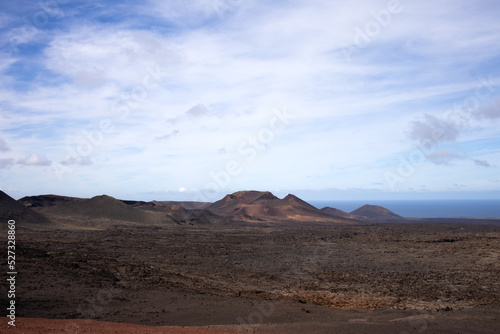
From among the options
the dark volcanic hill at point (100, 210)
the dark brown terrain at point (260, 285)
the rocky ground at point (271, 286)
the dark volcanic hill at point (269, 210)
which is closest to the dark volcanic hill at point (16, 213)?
the dark volcanic hill at point (100, 210)

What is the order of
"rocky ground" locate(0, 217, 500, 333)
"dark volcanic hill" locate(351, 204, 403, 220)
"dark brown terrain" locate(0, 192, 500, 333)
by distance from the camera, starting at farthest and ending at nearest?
"dark volcanic hill" locate(351, 204, 403, 220) < "rocky ground" locate(0, 217, 500, 333) < "dark brown terrain" locate(0, 192, 500, 333)

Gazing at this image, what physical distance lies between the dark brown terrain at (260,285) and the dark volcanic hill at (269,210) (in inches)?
1390

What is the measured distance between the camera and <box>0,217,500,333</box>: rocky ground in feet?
38.9

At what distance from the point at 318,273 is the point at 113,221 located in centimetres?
3695

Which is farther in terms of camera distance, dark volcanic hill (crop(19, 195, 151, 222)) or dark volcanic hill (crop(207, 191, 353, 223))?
dark volcanic hill (crop(207, 191, 353, 223))

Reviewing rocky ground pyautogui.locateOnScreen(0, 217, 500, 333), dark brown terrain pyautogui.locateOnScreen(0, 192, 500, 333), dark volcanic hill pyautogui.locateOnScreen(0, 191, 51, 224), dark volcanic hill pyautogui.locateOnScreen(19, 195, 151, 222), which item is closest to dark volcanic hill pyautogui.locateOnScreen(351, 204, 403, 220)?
dark volcanic hill pyautogui.locateOnScreen(19, 195, 151, 222)

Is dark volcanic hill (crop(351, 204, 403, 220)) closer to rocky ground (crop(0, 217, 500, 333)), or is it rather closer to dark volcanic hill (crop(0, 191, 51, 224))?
rocky ground (crop(0, 217, 500, 333))

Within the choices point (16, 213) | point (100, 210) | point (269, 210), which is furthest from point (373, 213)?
point (16, 213)

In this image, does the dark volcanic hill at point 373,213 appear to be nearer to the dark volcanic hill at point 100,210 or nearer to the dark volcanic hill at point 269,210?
the dark volcanic hill at point 269,210

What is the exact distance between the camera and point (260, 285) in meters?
18.5

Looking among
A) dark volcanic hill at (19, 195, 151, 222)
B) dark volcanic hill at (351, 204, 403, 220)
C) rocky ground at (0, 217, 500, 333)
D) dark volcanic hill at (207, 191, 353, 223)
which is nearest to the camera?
rocky ground at (0, 217, 500, 333)

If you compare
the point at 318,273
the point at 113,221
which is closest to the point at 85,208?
the point at 113,221

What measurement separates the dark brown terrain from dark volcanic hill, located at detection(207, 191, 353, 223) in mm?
35317

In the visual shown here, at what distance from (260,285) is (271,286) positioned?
1.84 ft
